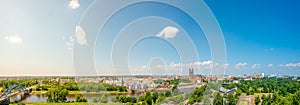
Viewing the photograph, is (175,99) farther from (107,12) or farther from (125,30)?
(107,12)

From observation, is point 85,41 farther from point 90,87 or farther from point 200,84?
point 200,84

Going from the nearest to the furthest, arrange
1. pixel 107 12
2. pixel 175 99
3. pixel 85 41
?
1. pixel 85 41
2. pixel 107 12
3. pixel 175 99

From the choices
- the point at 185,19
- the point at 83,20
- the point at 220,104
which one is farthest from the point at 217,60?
the point at 220,104

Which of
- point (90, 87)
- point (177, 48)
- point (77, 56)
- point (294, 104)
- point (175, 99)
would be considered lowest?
point (294, 104)

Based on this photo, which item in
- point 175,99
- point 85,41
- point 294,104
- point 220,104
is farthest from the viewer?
point 294,104

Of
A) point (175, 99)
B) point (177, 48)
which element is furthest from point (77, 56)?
point (175, 99)

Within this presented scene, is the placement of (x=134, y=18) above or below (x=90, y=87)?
above

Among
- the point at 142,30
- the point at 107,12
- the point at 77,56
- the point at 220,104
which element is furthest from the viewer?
the point at 220,104

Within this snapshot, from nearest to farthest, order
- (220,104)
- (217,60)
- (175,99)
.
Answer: (217,60)
(175,99)
(220,104)

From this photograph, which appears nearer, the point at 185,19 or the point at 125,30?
the point at 125,30
